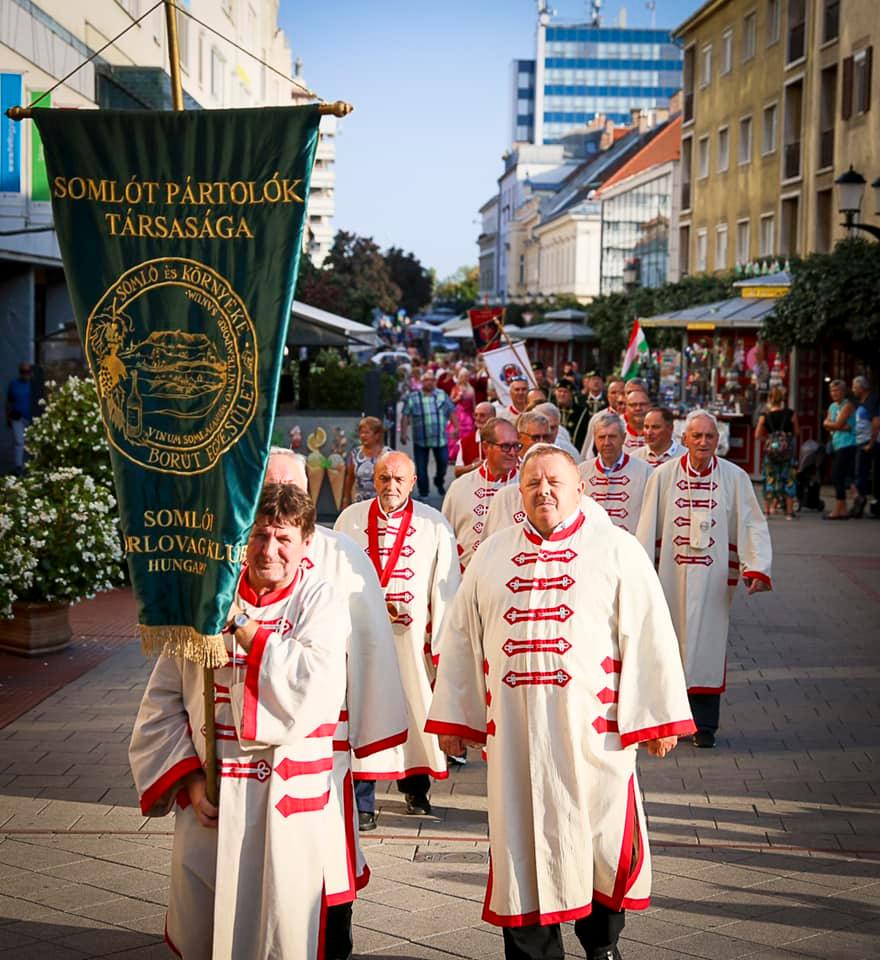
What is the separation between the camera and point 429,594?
8.16m

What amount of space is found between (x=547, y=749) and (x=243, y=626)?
1.34 metres

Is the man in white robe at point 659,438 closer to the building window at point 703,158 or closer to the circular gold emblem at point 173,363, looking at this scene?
the circular gold emblem at point 173,363

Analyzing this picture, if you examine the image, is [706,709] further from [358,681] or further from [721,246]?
[721,246]

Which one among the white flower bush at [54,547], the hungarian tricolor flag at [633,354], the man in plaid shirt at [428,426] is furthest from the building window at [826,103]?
the white flower bush at [54,547]

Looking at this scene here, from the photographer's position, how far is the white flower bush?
10914 millimetres

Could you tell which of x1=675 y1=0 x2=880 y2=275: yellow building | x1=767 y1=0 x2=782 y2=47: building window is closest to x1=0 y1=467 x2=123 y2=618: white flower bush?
x1=675 y1=0 x2=880 y2=275: yellow building

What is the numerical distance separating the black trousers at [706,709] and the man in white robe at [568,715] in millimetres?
3921

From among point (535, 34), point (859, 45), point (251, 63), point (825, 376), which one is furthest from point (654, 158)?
point (535, 34)

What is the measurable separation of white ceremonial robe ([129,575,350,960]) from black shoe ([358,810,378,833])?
2.65 meters

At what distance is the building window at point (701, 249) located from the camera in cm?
4744

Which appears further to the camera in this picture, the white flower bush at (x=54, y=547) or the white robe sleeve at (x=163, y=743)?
the white flower bush at (x=54, y=547)

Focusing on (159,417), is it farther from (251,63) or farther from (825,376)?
(251,63)

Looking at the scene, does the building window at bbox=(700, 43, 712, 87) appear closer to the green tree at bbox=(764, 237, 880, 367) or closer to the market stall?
the market stall

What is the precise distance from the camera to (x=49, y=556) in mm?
11227
